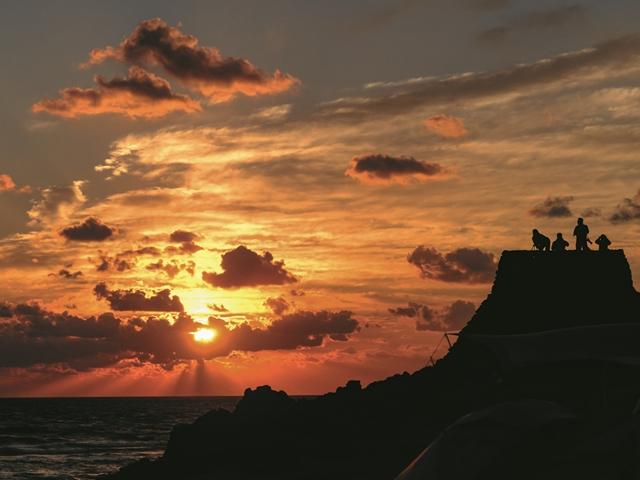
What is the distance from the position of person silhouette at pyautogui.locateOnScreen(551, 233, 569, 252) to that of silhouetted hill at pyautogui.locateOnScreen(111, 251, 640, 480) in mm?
590

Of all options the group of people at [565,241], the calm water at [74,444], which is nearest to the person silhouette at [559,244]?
the group of people at [565,241]

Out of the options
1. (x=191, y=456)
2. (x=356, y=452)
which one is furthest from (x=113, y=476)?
(x=356, y=452)

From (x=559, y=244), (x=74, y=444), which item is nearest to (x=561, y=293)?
(x=559, y=244)

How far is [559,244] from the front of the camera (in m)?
42.2

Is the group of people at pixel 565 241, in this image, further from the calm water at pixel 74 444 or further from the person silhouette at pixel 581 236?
the calm water at pixel 74 444

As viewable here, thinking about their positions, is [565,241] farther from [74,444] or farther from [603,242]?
[74,444]

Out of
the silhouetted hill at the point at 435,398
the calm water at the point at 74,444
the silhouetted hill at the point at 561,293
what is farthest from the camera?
the calm water at the point at 74,444

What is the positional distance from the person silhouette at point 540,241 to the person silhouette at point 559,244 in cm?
30

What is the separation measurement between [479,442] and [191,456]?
1028 inches

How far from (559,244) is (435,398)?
8449mm

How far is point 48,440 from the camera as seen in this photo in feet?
307

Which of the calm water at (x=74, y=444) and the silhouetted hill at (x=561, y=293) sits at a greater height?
the silhouetted hill at (x=561, y=293)

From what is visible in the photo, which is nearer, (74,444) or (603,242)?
(603,242)

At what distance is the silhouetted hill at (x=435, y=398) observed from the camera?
1449 inches
